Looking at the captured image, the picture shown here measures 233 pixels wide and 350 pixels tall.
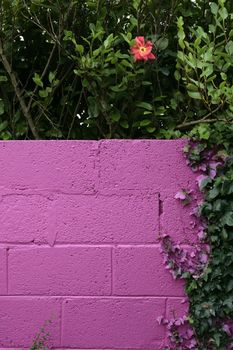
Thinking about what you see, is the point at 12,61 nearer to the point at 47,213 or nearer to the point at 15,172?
the point at 15,172

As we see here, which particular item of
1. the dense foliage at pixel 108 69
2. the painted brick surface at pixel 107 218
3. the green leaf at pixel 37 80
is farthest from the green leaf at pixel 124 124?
the green leaf at pixel 37 80

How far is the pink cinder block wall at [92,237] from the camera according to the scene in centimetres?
279

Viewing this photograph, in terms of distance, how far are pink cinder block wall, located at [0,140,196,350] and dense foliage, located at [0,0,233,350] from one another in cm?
12

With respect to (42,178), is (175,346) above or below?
below

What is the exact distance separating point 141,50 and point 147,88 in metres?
0.34

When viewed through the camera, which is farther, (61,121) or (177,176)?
(61,121)

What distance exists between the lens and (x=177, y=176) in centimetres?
279

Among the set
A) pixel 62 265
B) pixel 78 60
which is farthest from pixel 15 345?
pixel 78 60

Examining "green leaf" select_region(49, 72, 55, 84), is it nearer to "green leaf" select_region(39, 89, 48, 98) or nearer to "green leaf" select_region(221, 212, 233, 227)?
"green leaf" select_region(39, 89, 48, 98)

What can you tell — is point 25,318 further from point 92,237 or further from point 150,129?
point 150,129

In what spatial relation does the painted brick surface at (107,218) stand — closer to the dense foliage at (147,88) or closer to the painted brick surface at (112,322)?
the dense foliage at (147,88)

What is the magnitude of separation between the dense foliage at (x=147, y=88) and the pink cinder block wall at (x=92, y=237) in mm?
123

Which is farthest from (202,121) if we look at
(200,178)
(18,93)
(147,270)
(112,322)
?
(112,322)

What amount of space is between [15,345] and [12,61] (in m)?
1.54
